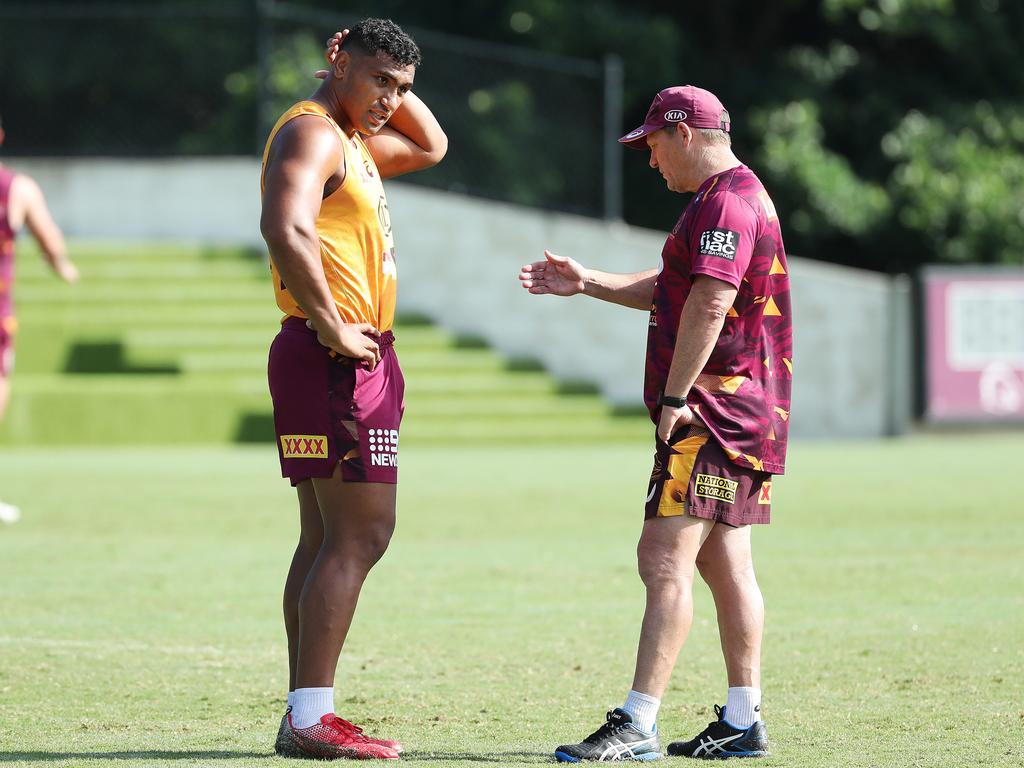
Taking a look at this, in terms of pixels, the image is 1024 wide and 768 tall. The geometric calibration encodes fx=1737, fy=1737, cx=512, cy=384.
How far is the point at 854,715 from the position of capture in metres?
5.86

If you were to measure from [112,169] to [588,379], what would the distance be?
688cm

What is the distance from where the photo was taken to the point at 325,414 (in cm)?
535

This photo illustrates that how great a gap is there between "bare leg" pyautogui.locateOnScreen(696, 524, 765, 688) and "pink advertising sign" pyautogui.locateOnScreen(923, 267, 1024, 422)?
14.9m

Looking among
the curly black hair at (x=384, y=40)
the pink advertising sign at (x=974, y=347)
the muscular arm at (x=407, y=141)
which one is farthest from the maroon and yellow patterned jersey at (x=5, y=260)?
the pink advertising sign at (x=974, y=347)

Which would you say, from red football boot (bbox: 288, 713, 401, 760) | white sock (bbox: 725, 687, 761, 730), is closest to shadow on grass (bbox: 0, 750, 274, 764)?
red football boot (bbox: 288, 713, 401, 760)

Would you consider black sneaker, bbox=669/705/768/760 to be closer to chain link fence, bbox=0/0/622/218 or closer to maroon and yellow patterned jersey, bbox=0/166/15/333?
maroon and yellow patterned jersey, bbox=0/166/15/333

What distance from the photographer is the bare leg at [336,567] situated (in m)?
5.32

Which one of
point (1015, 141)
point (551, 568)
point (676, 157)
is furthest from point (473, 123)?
point (676, 157)

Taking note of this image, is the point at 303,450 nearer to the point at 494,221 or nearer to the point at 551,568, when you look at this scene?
the point at 551,568

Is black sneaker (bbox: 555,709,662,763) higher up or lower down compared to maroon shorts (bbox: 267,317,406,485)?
lower down

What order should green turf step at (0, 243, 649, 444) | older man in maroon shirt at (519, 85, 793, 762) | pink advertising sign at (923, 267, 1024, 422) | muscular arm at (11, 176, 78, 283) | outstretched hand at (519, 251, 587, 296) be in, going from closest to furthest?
older man in maroon shirt at (519, 85, 793, 762) < outstretched hand at (519, 251, 587, 296) < muscular arm at (11, 176, 78, 283) < green turf step at (0, 243, 649, 444) < pink advertising sign at (923, 267, 1024, 422)

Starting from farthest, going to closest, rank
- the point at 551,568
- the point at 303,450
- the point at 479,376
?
the point at 479,376 → the point at 551,568 → the point at 303,450

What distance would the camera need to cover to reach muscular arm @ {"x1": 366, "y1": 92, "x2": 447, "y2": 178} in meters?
5.98

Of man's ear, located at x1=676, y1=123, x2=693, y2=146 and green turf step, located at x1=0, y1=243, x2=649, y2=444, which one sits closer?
man's ear, located at x1=676, y1=123, x2=693, y2=146
